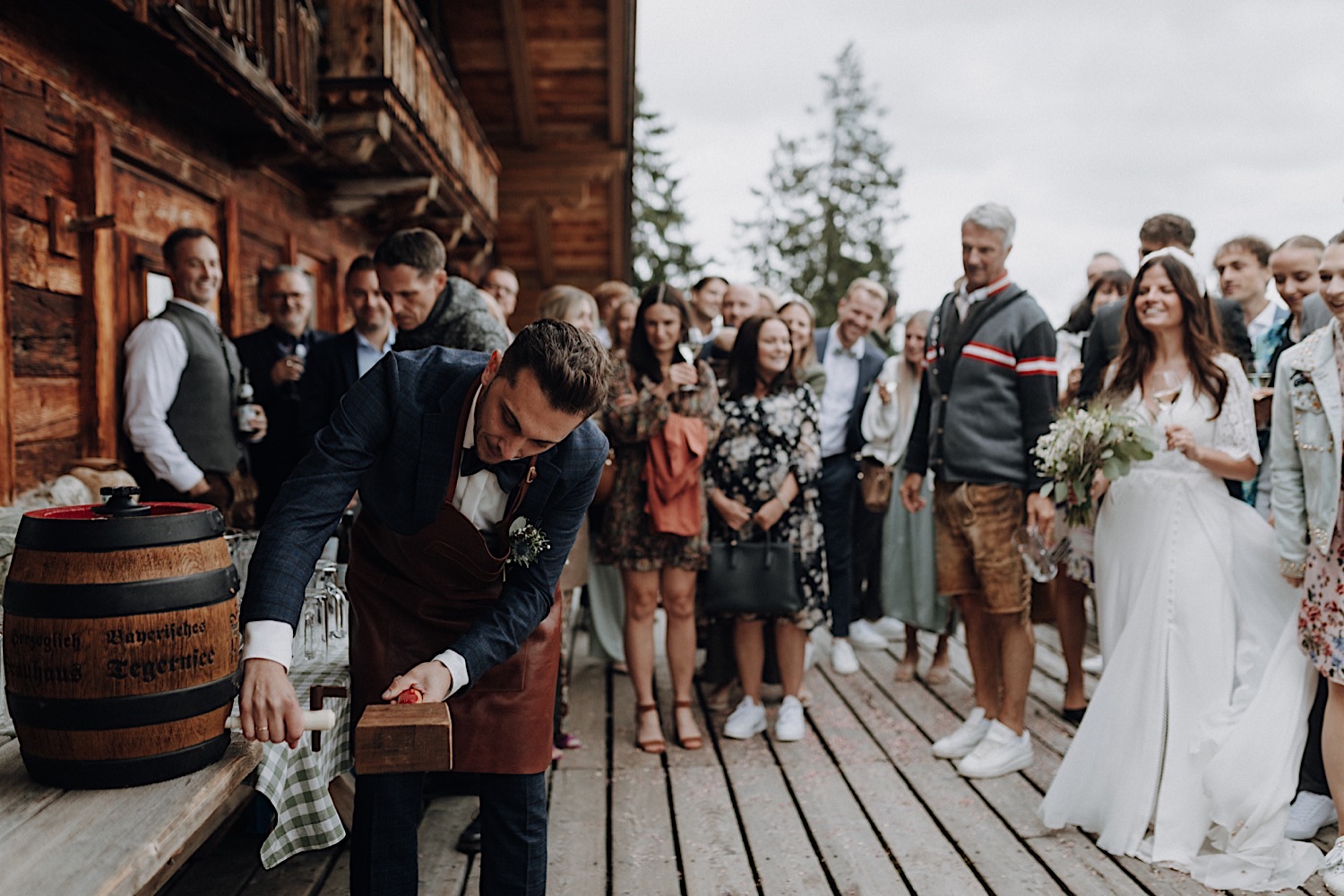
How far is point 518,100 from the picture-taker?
9773mm

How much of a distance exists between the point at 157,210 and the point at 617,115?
20.0 ft

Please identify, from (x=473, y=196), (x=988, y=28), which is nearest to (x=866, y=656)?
(x=473, y=196)

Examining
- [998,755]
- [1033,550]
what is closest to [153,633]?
[1033,550]

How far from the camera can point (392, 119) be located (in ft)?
19.1

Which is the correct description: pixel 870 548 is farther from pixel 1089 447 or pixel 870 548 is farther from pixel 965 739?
A: pixel 1089 447

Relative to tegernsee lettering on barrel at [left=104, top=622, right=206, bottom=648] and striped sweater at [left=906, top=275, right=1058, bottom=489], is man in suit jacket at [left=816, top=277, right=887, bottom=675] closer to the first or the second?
striped sweater at [left=906, top=275, right=1058, bottom=489]

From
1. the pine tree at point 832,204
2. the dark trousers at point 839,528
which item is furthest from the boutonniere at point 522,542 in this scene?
the pine tree at point 832,204

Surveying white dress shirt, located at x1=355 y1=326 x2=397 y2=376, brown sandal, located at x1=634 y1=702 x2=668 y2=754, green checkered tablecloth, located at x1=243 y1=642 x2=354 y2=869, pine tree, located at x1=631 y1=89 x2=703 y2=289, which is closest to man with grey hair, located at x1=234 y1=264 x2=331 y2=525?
white dress shirt, located at x1=355 y1=326 x2=397 y2=376

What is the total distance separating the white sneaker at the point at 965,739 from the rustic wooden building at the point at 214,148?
3.49 metres

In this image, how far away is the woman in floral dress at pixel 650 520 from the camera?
4098 mm

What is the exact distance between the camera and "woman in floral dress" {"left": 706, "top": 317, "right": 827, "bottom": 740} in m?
4.25

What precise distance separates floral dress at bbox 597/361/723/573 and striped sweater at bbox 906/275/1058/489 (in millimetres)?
974

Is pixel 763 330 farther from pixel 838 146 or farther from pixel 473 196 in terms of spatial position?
pixel 838 146

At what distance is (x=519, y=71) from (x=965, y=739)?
7.60 m
